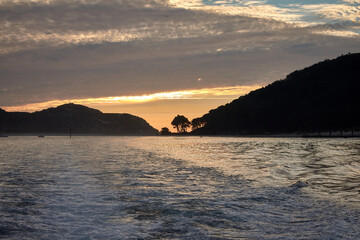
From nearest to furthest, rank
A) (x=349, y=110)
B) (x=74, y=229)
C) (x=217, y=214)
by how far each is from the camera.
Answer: (x=74, y=229)
(x=217, y=214)
(x=349, y=110)

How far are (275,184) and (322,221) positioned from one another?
811 cm

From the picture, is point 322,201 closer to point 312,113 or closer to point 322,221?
point 322,221

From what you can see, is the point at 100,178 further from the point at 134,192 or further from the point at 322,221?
the point at 322,221

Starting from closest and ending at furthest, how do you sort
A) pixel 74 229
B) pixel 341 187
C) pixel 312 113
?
pixel 74 229 → pixel 341 187 → pixel 312 113

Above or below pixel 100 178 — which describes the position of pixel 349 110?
above

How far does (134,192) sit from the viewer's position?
16.0 metres

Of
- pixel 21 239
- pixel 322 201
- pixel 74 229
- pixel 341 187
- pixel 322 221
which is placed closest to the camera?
pixel 21 239

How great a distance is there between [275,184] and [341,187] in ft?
10.7

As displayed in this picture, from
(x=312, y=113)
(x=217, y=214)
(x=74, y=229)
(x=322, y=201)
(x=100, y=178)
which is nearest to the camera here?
(x=74, y=229)

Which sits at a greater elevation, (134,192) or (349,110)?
(349,110)

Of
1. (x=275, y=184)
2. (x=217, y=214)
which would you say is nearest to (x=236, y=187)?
(x=275, y=184)

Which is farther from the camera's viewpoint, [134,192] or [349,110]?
[349,110]

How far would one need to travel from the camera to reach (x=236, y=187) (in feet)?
56.5

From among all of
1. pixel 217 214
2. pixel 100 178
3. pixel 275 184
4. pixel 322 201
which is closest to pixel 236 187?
pixel 275 184
